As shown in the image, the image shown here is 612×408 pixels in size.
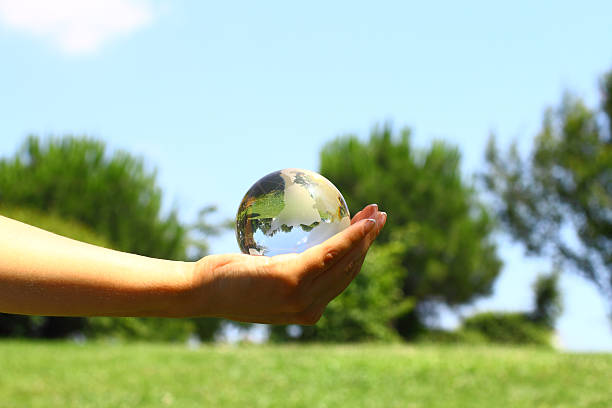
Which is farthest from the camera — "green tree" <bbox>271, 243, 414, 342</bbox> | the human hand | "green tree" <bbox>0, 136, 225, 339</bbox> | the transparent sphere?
"green tree" <bbox>0, 136, 225, 339</bbox>

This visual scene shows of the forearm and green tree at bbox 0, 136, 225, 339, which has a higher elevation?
green tree at bbox 0, 136, 225, 339

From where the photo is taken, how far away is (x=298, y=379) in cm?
1006

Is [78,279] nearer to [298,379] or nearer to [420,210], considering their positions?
[298,379]

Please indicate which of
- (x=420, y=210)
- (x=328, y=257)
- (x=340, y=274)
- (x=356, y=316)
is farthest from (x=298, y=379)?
(x=420, y=210)

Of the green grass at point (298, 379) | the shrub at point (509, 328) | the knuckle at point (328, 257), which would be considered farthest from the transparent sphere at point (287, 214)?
the shrub at point (509, 328)

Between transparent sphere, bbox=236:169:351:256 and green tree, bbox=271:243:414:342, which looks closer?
transparent sphere, bbox=236:169:351:256

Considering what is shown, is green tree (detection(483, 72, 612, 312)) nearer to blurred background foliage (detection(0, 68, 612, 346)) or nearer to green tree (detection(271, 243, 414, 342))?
blurred background foliage (detection(0, 68, 612, 346))

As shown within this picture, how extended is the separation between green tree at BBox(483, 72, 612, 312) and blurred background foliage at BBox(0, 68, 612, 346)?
0.17ft

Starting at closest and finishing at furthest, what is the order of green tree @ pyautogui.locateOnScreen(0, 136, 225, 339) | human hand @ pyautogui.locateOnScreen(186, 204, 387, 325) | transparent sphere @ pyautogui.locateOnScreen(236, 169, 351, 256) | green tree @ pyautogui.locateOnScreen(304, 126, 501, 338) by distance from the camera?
human hand @ pyautogui.locateOnScreen(186, 204, 387, 325) < transparent sphere @ pyautogui.locateOnScreen(236, 169, 351, 256) < green tree @ pyautogui.locateOnScreen(0, 136, 225, 339) < green tree @ pyautogui.locateOnScreen(304, 126, 501, 338)

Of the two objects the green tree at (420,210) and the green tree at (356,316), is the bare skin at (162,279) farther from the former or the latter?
the green tree at (420,210)

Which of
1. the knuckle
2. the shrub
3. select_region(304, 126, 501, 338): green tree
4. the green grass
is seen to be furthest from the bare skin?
the shrub

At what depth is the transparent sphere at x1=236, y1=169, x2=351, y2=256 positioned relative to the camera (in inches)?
92.4

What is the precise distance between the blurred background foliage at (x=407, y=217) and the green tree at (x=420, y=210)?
0.18 feet

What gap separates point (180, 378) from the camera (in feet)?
33.4
